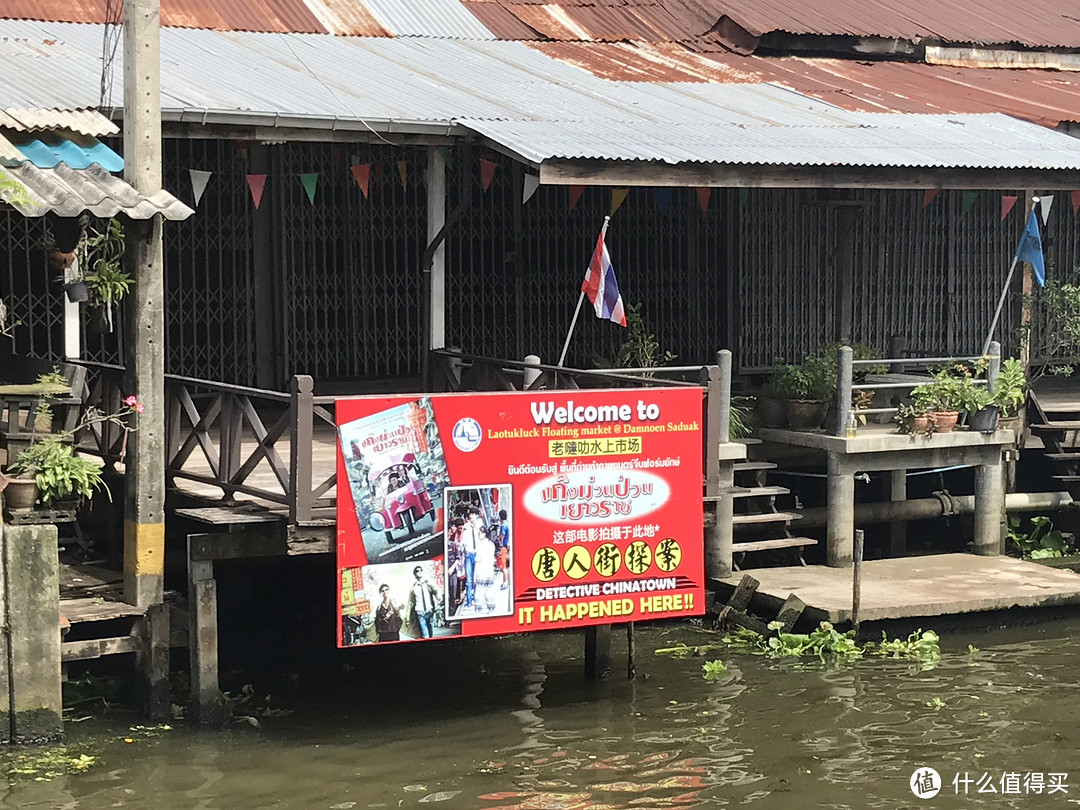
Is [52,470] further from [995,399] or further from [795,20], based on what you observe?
[795,20]

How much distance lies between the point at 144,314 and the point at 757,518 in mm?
6292

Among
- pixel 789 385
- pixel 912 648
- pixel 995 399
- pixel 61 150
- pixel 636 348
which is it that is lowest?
pixel 912 648

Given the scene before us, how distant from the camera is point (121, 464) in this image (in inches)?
497

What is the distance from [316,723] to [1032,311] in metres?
10.1

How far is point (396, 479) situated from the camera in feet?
35.6

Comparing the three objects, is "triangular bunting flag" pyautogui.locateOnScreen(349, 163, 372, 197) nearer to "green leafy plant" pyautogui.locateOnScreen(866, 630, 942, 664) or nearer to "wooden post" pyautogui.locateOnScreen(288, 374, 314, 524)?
"wooden post" pyautogui.locateOnScreen(288, 374, 314, 524)

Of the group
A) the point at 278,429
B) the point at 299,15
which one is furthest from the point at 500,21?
the point at 278,429

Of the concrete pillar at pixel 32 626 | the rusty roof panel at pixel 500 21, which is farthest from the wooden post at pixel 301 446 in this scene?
the rusty roof panel at pixel 500 21

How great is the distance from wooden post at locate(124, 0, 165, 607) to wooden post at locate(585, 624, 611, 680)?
10.6 feet

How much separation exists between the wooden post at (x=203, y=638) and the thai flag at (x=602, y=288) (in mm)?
4079

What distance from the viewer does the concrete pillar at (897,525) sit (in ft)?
54.6

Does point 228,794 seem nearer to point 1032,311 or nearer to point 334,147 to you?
point 334,147

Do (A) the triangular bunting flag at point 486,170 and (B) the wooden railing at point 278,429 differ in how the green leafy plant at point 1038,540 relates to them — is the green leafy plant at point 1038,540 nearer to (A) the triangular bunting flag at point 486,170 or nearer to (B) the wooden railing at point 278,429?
(B) the wooden railing at point 278,429

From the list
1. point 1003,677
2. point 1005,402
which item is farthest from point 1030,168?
point 1003,677
